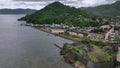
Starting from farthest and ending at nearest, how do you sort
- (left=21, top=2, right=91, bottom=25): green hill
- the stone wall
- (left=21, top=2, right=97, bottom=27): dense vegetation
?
1. (left=21, top=2, right=91, bottom=25): green hill
2. (left=21, top=2, right=97, bottom=27): dense vegetation
3. the stone wall

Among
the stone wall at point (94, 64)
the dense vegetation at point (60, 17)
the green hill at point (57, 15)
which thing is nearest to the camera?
the stone wall at point (94, 64)

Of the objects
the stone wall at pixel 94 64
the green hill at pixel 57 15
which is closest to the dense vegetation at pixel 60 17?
the green hill at pixel 57 15

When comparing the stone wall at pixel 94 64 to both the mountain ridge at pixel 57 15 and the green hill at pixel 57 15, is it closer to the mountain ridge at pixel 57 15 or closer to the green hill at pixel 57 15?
the mountain ridge at pixel 57 15

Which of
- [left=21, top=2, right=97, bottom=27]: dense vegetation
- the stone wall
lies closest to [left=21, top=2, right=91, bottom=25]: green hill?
[left=21, top=2, right=97, bottom=27]: dense vegetation

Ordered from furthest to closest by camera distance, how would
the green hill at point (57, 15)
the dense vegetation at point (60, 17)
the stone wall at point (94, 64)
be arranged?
the green hill at point (57, 15) < the dense vegetation at point (60, 17) < the stone wall at point (94, 64)

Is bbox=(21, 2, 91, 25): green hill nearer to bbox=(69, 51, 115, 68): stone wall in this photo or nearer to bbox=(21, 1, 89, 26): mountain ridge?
bbox=(21, 1, 89, 26): mountain ridge

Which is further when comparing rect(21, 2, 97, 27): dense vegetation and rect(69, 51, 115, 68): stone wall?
rect(21, 2, 97, 27): dense vegetation

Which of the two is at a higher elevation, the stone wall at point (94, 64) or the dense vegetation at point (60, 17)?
the dense vegetation at point (60, 17)

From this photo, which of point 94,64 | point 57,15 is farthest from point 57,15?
point 94,64
